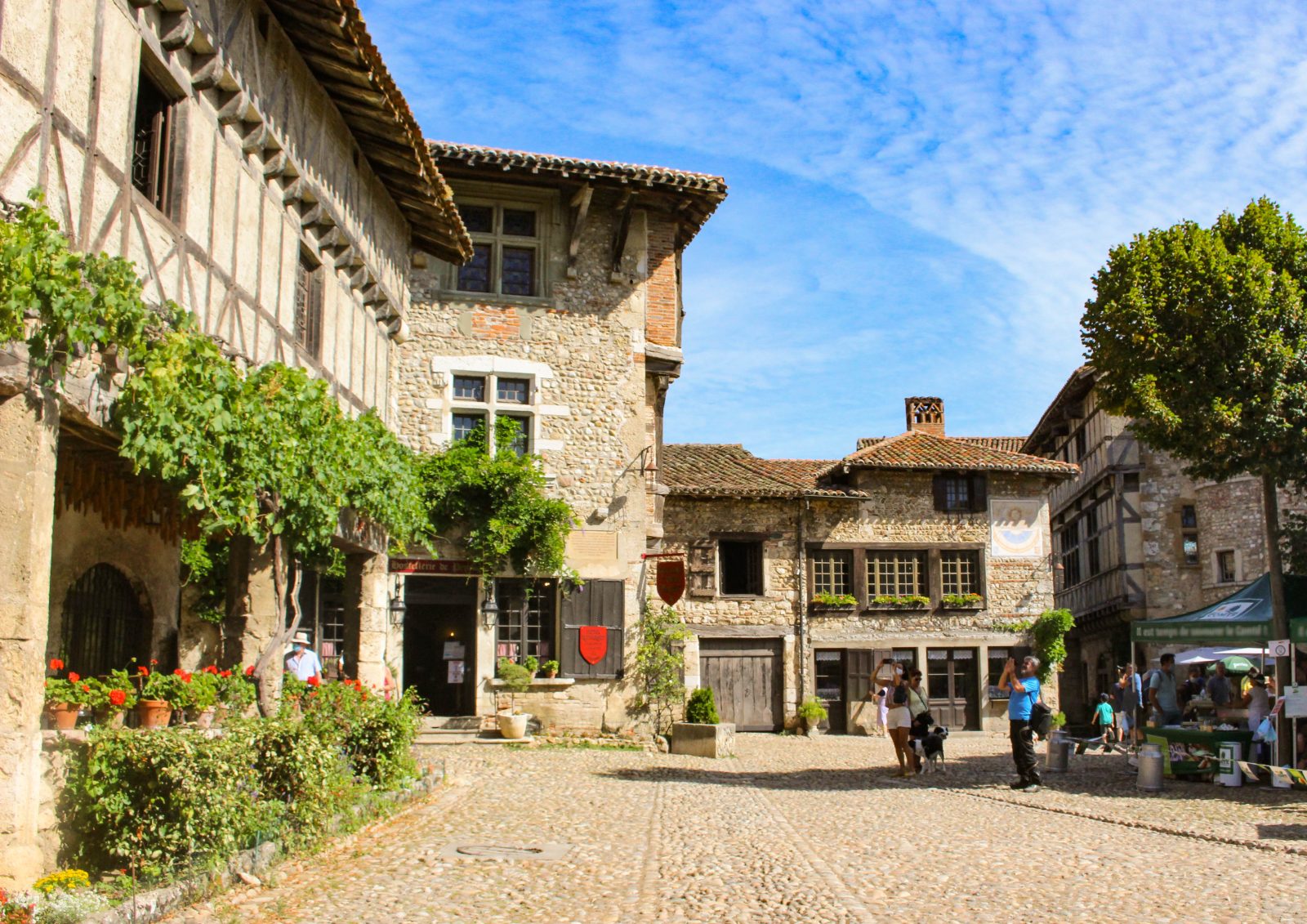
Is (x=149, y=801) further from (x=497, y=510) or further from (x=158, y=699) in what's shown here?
(x=497, y=510)

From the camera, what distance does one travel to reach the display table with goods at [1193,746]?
14.2 metres

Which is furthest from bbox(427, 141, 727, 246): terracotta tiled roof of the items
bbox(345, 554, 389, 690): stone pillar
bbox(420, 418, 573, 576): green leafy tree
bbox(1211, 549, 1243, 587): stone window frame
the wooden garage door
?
bbox(1211, 549, 1243, 587): stone window frame

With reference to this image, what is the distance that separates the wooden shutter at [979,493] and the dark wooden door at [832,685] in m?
4.63

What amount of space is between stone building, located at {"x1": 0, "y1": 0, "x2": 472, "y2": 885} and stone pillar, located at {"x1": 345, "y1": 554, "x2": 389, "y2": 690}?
0.02 metres

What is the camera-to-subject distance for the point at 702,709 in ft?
65.5

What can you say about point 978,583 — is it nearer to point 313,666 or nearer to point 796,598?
point 796,598

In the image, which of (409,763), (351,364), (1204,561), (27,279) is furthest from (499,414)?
(1204,561)

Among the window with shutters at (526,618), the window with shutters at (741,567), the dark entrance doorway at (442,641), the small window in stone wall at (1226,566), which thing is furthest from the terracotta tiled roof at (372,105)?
the small window in stone wall at (1226,566)

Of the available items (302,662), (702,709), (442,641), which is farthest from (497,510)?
(302,662)

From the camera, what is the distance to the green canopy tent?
14.2 m

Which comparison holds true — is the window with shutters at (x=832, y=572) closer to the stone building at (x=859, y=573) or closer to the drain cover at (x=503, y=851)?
the stone building at (x=859, y=573)

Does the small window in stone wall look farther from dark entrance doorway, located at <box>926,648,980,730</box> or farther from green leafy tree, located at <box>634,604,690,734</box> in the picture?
green leafy tree, located at <box>634,604,690,734</box>

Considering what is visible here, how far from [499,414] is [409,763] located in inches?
367

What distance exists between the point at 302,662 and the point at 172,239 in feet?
19.4
